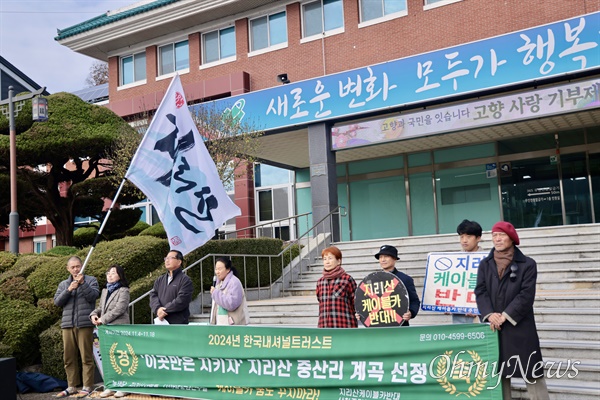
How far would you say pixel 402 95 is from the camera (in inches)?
598

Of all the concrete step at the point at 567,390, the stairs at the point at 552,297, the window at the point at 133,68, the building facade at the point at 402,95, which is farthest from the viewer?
the window at the point at 133,68

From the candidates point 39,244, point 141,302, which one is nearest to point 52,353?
point 141,302

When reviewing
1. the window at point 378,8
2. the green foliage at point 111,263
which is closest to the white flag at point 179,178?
the green foliage at point 111,263

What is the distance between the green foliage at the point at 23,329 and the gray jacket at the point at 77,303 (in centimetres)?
191

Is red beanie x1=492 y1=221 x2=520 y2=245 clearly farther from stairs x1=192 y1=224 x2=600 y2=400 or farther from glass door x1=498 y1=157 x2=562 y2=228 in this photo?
glass door x1=498 y1=157 x2=562 y2=228

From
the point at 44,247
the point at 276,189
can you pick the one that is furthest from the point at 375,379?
the point at 44,247

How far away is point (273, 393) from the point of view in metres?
6.18

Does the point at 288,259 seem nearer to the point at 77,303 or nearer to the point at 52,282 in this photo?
the point at 52,282

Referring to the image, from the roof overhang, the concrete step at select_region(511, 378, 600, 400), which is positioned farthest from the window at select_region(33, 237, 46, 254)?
the concrete step at select_region(511, 378, 600, 400)

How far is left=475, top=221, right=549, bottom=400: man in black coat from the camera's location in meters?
4.82

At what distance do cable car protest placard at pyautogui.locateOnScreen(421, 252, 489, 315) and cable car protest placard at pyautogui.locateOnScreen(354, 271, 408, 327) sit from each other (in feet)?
1.43

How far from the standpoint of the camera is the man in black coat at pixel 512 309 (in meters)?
4.82

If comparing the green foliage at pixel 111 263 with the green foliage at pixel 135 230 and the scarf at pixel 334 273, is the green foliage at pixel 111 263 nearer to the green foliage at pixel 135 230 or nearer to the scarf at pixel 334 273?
the scarf at pixel 334 273

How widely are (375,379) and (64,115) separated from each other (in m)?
13.7
